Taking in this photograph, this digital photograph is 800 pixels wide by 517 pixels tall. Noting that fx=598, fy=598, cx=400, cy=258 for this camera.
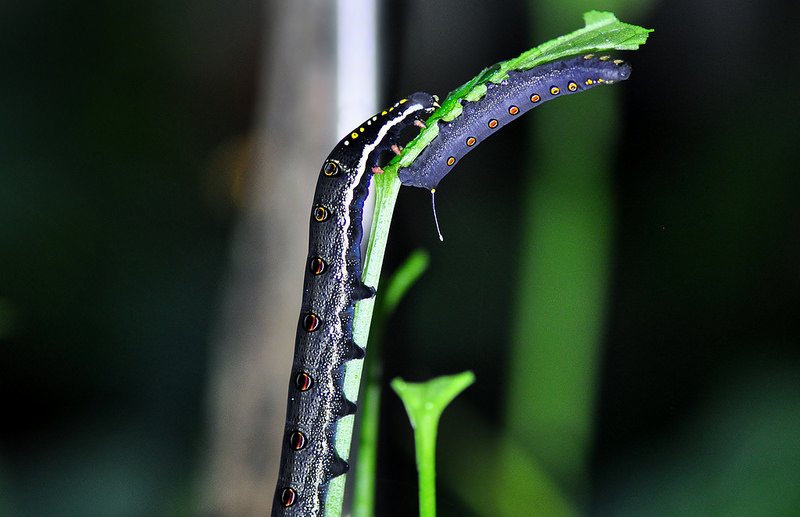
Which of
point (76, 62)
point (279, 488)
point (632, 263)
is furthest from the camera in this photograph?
point (76, 62)

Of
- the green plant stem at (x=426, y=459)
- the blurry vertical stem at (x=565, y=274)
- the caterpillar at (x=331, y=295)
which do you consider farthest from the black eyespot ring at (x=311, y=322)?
the blurry vertical stem at (x=565, y=274)

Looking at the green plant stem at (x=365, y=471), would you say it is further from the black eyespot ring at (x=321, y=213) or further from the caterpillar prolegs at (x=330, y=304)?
the black eyespot ring at (x=321, y=213)

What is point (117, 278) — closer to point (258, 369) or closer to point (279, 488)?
point (258, 369)

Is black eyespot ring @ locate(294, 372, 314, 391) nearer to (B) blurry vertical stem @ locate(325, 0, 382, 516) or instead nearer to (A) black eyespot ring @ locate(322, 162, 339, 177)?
(A) black eyespot ring @ locate(322, 162, 339, 177)

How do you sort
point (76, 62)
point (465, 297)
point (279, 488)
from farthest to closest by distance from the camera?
point (76, 62), point (465, 297), point (279, 488)

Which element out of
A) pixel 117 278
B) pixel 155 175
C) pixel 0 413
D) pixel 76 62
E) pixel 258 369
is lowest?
pixel 0 413

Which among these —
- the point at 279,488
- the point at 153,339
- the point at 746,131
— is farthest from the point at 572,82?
the point at 153,339

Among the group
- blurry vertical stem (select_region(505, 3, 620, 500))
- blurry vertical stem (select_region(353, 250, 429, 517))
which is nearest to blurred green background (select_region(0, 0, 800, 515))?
blurry vertical stem (select_region(505, 3, 620, 500))

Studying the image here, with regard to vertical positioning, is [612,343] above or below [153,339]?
above
